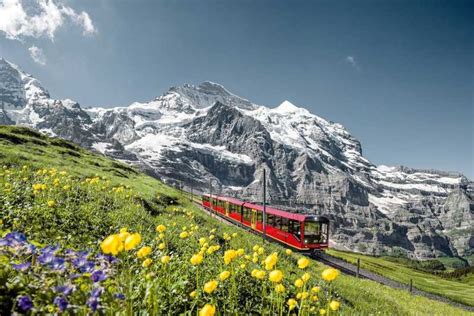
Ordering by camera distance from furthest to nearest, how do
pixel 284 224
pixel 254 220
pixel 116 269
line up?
pixel 254 220 < pixel 284 224 < pixel 116 269

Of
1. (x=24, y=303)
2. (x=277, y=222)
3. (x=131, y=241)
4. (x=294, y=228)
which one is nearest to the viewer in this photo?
(x=24, y=303)

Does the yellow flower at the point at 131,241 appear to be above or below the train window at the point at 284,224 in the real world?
above

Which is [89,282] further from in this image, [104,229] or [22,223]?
[104,229]

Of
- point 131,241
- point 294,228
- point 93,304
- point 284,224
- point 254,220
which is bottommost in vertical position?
point 254,220

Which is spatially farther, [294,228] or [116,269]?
[294,228]

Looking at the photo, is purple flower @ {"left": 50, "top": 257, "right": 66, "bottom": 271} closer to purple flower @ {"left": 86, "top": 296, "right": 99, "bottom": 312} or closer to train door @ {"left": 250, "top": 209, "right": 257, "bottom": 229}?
purple flower @ {"left": 86, "top": 296, "right": 99, "bottom": 312}

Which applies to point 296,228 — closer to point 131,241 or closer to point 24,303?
point 131,241

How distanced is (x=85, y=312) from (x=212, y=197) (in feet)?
208

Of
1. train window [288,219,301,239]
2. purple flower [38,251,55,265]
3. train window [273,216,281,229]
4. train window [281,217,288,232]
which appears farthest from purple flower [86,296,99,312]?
train window [273,216,281,229]

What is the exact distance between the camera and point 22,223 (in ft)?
24.0

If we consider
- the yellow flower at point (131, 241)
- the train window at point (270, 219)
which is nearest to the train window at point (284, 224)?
the train window at point (270, 219)

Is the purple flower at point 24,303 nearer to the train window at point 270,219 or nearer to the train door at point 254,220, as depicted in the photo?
the train window at point 270,219

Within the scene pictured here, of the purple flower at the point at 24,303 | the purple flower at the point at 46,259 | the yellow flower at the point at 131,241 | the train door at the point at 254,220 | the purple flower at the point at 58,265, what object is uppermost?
the yellow flower at the point at 131,241

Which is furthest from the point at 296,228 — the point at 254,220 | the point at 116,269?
the point at 116,269
